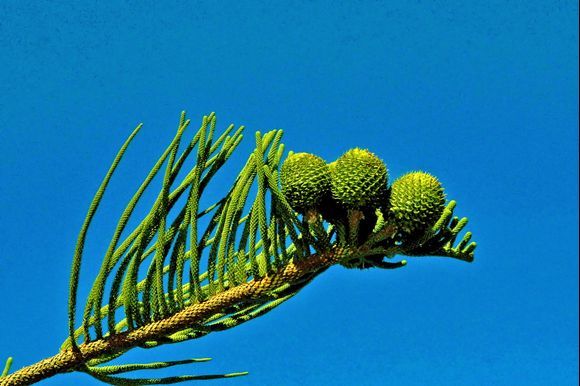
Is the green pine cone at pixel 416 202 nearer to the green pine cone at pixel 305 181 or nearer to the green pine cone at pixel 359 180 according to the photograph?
the green pine cone at pixel 359 180

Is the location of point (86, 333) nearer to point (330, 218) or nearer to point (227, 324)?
point (227, 324)

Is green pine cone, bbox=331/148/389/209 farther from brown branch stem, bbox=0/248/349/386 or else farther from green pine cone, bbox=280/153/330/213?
brown branch stem, bbox=0/248/349/386

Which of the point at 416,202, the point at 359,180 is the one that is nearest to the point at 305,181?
the point at 359,180

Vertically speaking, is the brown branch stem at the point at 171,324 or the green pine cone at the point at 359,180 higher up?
the green pine cone at the point at 359,180

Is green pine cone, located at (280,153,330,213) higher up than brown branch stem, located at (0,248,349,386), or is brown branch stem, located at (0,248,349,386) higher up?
green pine cone, located at (280,153,330,213)

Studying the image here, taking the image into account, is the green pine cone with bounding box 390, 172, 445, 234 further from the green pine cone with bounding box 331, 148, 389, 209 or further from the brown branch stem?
the brown branch stem
